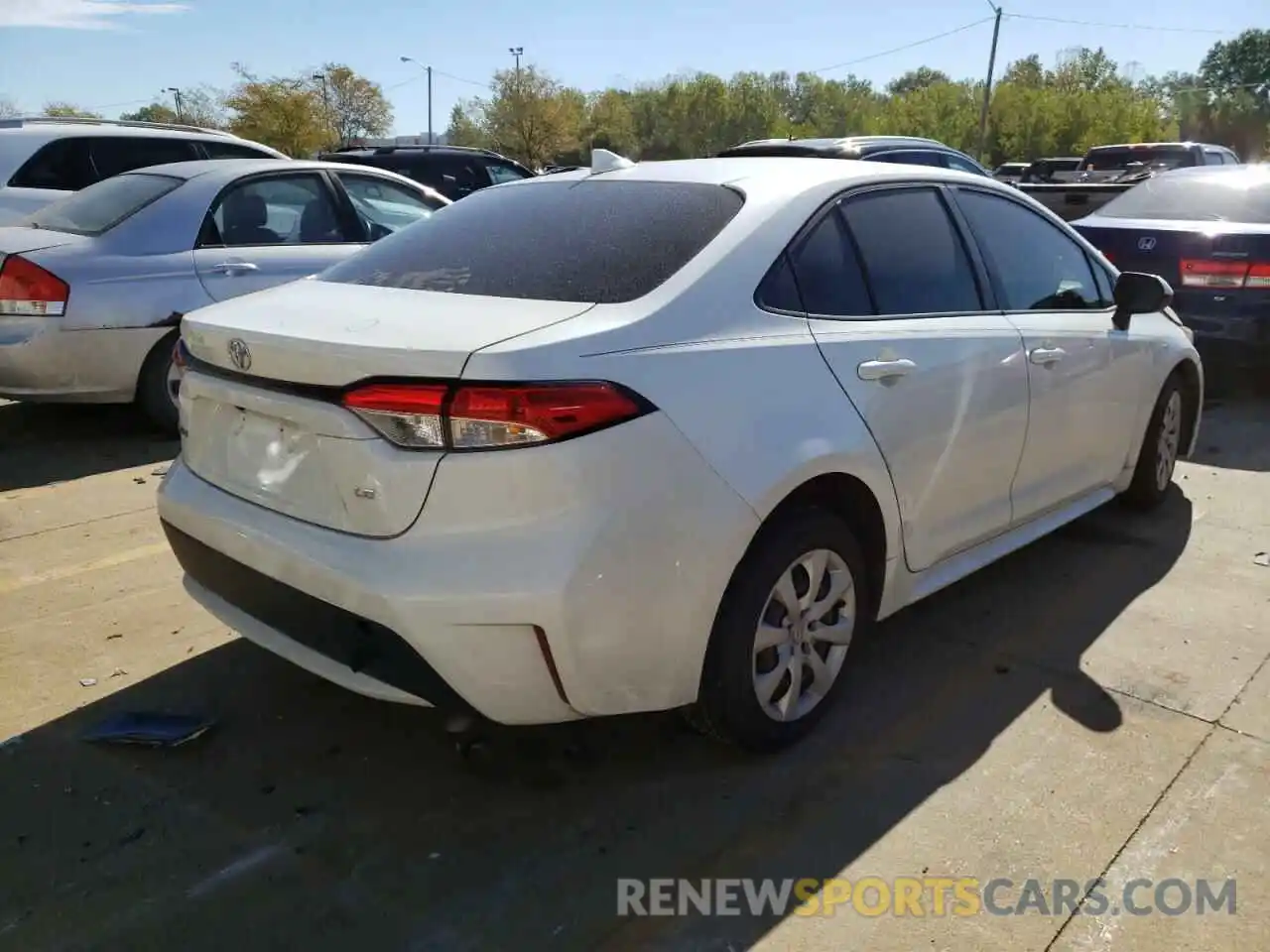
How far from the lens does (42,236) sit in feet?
18.7

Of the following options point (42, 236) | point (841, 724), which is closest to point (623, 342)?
point (841, 724)

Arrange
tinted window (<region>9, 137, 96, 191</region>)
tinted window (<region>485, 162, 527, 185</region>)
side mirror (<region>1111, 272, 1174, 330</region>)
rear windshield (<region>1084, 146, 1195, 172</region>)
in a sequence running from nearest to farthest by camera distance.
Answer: side mirror (<region>1111, 272, 1174, 330</region>) < tinted window (<region>9, 137, 96, 191</region>) < tinted window (<region>485, 162, 527, 185</region>) < rear windshield (<region>1084, 146, 1195, 172</region>)

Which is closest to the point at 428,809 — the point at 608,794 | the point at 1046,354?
the point at 608,794

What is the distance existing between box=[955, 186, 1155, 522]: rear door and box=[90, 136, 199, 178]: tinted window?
21.9 ft

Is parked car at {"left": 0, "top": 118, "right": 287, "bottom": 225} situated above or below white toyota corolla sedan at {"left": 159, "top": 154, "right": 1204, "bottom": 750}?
above

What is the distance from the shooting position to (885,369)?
9.68 ft

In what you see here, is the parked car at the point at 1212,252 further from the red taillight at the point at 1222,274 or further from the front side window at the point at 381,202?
the front side window at the point at 381,202

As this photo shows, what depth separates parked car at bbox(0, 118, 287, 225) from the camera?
7.79 m

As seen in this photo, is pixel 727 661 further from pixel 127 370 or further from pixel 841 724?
pixel 127 370

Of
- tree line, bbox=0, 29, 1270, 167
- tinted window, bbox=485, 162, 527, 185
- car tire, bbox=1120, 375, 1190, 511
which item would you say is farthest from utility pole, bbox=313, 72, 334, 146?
car tire, bbox=1120, 375, 1190, 511

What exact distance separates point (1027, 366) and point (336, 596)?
8.05 ft

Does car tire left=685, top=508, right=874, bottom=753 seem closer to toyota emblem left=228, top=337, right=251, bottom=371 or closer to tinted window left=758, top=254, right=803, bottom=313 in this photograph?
tinted window left=758, top=254, right=803, bottom=313

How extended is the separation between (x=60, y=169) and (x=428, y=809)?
7.46 m

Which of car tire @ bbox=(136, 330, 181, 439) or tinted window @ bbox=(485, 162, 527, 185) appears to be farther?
tinted window @ bbox=(485, 162, 527, 185)
